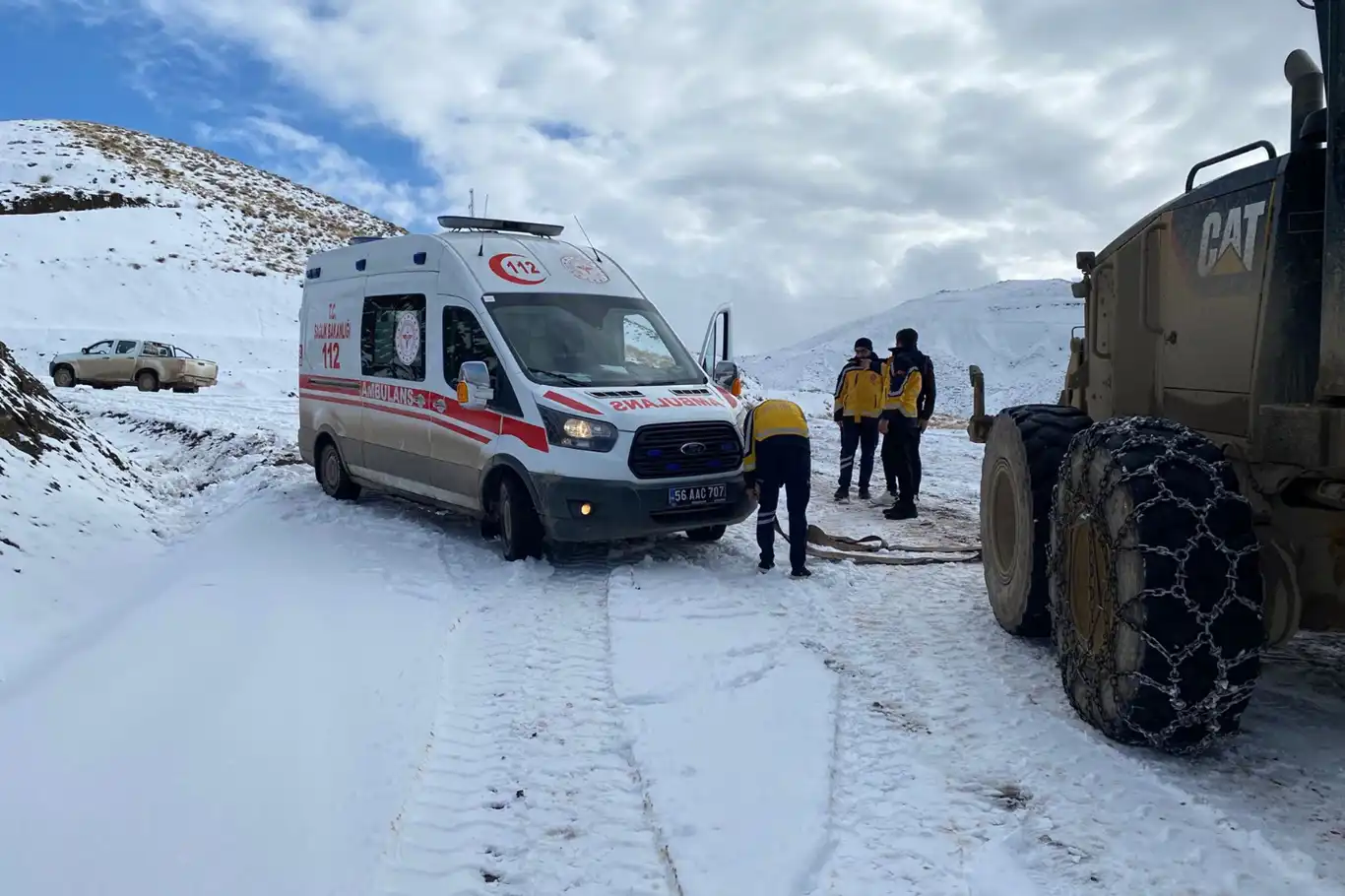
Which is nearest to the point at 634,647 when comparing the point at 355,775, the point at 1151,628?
the point at 355,775

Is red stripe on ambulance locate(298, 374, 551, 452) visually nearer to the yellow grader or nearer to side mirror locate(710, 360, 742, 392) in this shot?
side mirror locate(710, 360, 742, 392)

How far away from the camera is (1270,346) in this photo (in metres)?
3.69

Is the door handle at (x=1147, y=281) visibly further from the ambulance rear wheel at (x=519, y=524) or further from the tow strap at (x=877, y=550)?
the ambulance rear wheel at (x=519, y=524)

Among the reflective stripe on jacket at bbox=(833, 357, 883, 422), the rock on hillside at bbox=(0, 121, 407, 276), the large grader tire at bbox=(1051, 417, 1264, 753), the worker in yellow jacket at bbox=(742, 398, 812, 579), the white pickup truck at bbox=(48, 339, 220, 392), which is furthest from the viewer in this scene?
the rock on hillside at bbox=(0, 121, 407, 276)

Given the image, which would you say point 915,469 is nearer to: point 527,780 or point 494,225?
point 494,225

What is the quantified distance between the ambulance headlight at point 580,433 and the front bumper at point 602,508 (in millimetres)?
247

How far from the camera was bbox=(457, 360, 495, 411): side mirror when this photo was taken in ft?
26.2

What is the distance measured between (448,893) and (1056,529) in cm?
302

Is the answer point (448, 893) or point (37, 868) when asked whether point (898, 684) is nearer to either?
point (448, 893)

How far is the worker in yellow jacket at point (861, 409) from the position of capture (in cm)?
1104

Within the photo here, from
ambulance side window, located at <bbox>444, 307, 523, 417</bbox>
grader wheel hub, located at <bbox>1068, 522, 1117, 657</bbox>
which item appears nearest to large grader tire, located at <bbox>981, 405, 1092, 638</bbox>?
grader wheel hub, located at <bbox>1068, 522, 1117, 657</bbox>

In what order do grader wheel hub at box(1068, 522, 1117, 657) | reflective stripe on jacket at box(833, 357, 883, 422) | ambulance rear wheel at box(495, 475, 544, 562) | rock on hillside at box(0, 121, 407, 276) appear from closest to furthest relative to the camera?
1. grader wheel hub at box(1068, 522, 1117, 657)
2. ambulance rear wheel at box(495, 475, 544, 562)
3. reflective stripe on jacket at box(833, 357, 883, 422)
4. rock on hillside at box(0, 121, 407, 276)

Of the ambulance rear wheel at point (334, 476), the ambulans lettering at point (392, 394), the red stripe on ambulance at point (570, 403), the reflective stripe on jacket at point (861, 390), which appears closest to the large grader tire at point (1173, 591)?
the red stripe on ambulance at point (570, 403)

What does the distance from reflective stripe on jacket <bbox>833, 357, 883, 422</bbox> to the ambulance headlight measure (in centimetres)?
419
